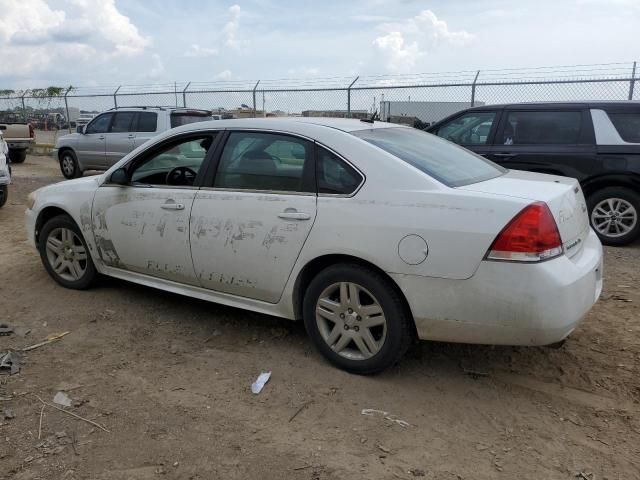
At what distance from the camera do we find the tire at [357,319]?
10.5ft

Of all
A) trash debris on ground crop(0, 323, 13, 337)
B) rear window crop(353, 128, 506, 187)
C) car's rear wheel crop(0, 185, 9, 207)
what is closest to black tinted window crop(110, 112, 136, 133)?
car's rear wheel crop(0, 185, 9, 207)

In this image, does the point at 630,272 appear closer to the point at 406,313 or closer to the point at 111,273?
the point at 406,313

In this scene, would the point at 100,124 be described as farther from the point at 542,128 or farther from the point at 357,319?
the point at 357,319

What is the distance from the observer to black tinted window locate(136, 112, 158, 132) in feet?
38.9

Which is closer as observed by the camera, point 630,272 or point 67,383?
point 67,383

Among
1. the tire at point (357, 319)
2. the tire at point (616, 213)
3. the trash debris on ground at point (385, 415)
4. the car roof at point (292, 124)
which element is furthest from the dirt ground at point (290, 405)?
the tire at point (616, 213)

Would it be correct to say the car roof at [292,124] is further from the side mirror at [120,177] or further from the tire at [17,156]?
the tire at [17,156]

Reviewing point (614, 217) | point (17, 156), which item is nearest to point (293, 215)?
point (614, 217)

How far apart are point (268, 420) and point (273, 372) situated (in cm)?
54

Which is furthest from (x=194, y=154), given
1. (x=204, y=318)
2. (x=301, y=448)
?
(x=301, y=448)

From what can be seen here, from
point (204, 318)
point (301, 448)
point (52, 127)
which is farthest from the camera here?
point (52, 127)

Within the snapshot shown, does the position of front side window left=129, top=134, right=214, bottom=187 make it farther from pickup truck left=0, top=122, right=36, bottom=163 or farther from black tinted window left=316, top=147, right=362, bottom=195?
pickup truck left=0, top=122, right=36, bottom=163

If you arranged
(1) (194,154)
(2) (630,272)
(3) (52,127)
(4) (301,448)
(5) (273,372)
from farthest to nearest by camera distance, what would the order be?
(3) (52,127), (2) (630,272), (1) (194,154), (5) (273,372), (4) (301,448)

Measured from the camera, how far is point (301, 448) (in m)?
2.78
